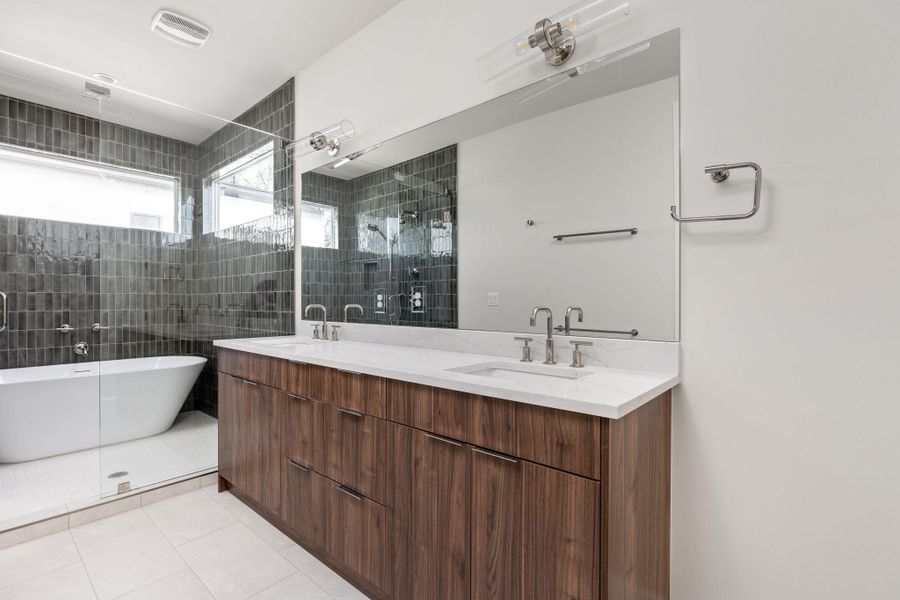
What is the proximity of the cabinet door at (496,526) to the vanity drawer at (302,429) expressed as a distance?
0.83 metres

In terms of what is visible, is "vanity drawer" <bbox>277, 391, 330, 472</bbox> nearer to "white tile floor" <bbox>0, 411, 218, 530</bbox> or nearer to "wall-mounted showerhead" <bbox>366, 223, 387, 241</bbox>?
"wall-mounted showerhead" <bbox>366, 223, 387, 241</bbox>

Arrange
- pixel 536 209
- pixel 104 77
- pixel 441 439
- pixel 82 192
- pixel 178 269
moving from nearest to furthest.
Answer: pixel 441 439 → pixel 536 209 → pixel 178 269 → pixel 104 77 → pixel 82 192

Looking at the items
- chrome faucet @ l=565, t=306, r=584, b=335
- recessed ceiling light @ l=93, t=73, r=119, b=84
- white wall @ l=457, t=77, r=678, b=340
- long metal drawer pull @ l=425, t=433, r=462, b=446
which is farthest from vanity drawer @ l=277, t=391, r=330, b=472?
recessed ceiling light @ l=93, t=73, r=119, b=84

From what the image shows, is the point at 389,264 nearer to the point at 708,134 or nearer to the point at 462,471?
the point at 462,471

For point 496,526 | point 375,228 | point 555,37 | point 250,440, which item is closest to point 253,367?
point 250,440

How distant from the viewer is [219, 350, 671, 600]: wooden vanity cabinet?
1.01m

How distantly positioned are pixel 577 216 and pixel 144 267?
263 centimetres

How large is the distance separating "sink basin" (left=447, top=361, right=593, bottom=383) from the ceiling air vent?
2.51m

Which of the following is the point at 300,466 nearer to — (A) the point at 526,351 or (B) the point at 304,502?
(B) the point at 304,502

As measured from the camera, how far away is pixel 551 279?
167 cm

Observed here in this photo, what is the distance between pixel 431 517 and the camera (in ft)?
4.37

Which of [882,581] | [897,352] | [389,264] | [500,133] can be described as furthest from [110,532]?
[897,352]

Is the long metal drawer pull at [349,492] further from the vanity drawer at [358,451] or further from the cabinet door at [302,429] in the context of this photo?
the cabinet door at [302,429]

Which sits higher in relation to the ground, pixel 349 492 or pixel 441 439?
pixel 441 439
